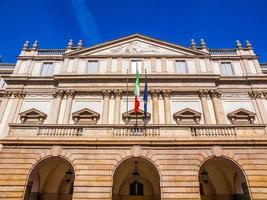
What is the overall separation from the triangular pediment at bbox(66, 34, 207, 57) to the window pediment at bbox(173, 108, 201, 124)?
7.68 metres

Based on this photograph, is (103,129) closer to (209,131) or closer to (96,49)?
(209,131)

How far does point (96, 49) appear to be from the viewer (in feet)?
81.0

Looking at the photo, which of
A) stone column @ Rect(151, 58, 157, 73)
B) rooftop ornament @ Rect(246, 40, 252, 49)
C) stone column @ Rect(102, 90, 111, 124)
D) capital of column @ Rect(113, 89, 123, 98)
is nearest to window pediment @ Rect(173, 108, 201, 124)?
capital of column @ Rect(113, 89, 123, 98)

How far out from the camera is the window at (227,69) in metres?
23.0

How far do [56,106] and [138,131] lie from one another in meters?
11.3

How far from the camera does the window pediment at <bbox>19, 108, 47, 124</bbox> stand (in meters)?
19.8

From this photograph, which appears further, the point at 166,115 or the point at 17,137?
the point at 166,115

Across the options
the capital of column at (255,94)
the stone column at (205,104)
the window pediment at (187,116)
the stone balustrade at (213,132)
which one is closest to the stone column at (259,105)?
the capital of column at (255,94)

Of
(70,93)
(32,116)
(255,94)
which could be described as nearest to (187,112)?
(255,94)

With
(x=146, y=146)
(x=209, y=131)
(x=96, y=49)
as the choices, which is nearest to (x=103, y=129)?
(x=146, y=146)

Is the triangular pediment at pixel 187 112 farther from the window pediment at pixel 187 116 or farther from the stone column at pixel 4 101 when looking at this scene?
the stone column at pixel 4 101

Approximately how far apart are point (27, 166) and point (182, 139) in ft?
25.5

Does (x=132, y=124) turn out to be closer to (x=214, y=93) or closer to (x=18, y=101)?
(x=214, y=93)

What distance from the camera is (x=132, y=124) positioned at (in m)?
13.9
